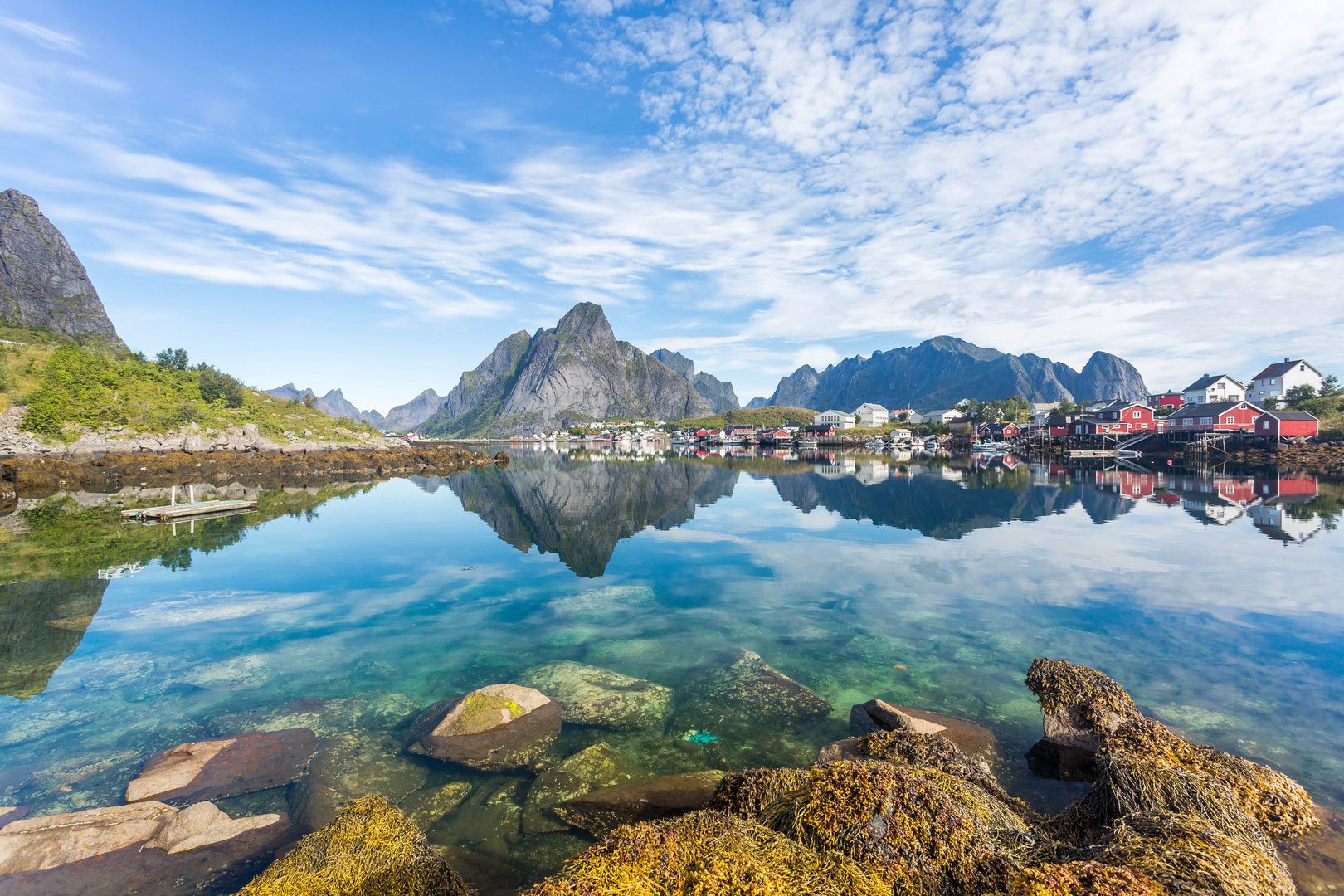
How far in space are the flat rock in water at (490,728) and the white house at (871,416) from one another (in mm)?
168507

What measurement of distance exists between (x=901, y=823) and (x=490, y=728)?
6.80 metres

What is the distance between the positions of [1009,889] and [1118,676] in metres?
9.78

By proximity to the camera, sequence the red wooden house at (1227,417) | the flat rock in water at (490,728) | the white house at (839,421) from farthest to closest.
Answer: the white house at (839,421), the red wooden house at (1227,417), the flat rock in water at (490,728)

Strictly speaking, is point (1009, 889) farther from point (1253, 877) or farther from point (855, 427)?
point (855, 427)

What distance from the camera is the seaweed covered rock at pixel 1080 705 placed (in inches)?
299

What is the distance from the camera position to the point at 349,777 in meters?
7.79

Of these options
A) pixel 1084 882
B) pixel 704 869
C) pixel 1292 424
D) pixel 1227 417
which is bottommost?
pixel 704 869

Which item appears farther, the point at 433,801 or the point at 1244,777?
the point at 433,801

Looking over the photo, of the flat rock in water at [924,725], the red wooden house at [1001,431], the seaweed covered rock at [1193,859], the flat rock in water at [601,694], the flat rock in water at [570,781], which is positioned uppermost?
the red wooden house at [1001,431]

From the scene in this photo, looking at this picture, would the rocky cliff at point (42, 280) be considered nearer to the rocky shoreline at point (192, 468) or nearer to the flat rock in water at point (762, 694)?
the rocky shoreline at point (192, 468)

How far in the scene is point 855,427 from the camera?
515 ft

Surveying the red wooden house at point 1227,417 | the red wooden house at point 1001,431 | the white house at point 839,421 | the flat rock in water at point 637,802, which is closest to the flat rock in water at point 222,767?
the flat rock in water at point 637,802

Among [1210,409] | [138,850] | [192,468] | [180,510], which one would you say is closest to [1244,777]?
[138,850]

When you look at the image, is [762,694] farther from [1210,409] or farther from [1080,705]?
[1210,409]
